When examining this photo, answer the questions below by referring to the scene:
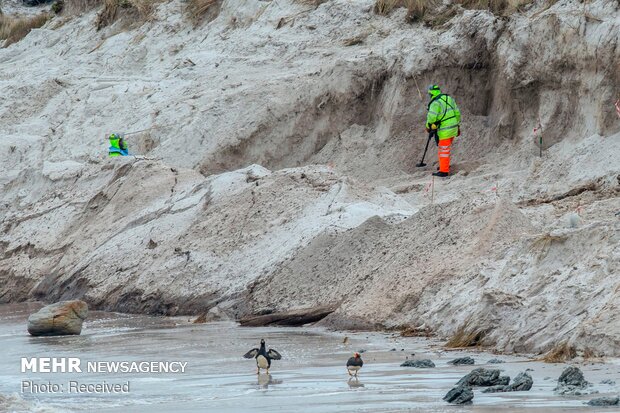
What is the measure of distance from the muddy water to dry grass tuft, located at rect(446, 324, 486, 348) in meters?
0.22

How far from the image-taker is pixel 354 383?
10.9 meters

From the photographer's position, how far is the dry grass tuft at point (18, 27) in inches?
1506

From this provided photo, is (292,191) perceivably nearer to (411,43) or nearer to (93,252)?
(93,252)

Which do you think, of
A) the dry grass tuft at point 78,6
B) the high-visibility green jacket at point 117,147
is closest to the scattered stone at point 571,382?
the high-visibility green jacket at point 117,147

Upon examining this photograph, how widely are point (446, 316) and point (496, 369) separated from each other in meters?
3.26

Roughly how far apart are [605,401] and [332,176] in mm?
10373

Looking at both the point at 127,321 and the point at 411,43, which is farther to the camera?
the point at 411,43

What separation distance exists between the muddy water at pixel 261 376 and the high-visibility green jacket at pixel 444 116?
7540mm

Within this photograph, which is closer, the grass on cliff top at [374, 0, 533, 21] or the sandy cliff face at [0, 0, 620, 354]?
the sandy cliff face at [0, 0, 620, 354]

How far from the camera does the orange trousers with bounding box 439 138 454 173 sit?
73.6 feet

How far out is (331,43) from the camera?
1089 inches

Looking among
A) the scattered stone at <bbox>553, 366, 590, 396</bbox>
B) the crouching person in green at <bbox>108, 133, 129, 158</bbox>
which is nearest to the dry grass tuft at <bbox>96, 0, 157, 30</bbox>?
the crouching person in green at <bbox>108, 133, 129, 158</bbox>

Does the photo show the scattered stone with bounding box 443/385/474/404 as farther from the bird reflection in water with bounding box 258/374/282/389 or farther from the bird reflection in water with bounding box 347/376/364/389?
the bird reflection in water with bounding box 258/374/282/389

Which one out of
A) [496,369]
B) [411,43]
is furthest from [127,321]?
[411,43]
